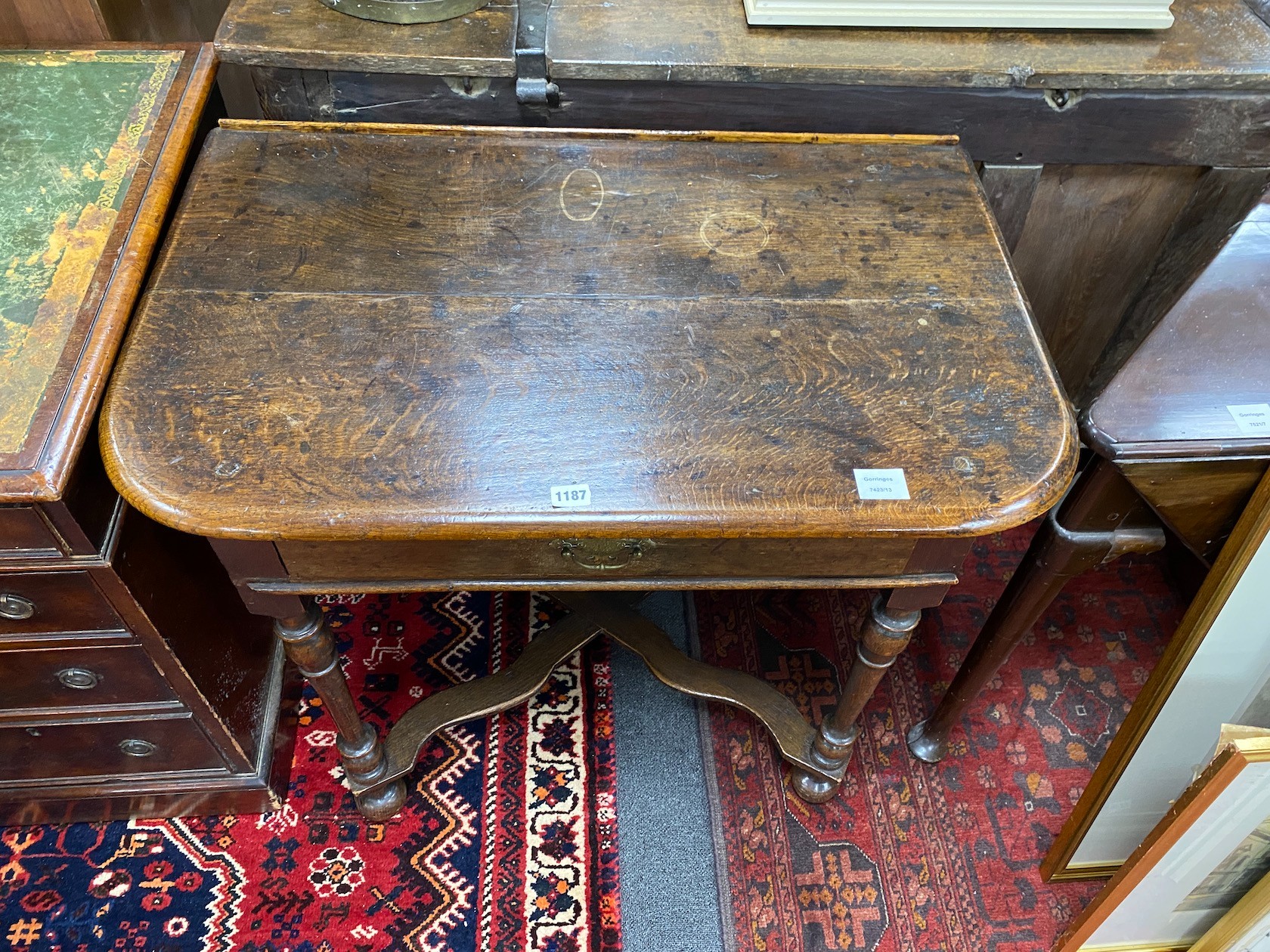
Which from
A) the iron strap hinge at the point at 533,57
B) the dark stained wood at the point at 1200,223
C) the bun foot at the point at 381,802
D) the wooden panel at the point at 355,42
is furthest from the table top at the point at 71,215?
the dark stained wood at the point at 1200,223

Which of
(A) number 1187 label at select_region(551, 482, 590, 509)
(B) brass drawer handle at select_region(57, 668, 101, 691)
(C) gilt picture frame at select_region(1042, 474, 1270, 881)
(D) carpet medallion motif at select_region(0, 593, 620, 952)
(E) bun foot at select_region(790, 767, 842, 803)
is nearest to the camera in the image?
(A) number 1187 label at select_region(551, 482, 590, 509)

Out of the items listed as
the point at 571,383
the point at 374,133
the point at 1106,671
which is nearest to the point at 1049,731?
the point at 1106,671

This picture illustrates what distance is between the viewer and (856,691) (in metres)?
1.38

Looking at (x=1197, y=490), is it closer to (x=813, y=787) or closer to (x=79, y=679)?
(x=813, y=787)

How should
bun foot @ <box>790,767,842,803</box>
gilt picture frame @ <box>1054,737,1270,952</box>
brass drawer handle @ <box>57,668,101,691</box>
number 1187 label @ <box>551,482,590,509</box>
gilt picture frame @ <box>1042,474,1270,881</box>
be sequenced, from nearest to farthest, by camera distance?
number 1187 label @ <box>551,482,590,509</box> < gilt picture frame @ <box>1054,737,1270,952</box> < gilt picture frame @ <box>1042,474,1270,881</box> < brass drawer handle @ <box>57,668,101,691</box> < bun foot @ <box>790,767,842,803</box>

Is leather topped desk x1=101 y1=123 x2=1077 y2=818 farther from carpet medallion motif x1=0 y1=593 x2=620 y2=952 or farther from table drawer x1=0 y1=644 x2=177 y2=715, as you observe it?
carpet medallion motif x1=0 y1=593 x2=620 y2=952

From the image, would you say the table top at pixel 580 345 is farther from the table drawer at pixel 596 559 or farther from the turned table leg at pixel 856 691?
the turned table leg at pixel 856 691

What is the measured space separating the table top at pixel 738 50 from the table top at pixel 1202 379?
32 centimetres

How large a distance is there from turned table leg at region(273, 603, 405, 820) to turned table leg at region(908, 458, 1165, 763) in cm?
95

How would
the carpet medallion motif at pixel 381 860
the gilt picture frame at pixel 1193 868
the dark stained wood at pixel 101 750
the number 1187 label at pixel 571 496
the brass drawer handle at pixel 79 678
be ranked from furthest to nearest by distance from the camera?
the carpet medallion motif at pixel 381 860, the dark stained wood at pixel 101 750, the brass drawer handle at pixel 79 678, the gilt picture frame at pixel 1193 868, the number 1187 label at pixel 571 496

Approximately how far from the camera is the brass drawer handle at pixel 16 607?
116cm

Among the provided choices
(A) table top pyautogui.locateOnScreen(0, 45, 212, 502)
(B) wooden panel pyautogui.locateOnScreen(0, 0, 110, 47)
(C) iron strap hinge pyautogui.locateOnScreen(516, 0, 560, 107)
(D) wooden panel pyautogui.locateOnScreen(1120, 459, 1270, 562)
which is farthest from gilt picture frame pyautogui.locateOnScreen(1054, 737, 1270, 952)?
(B) wooden panel pyautogui.locateOnScreen(0, 0, 110, 47)

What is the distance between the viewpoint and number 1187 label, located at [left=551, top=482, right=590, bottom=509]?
3.20 ft

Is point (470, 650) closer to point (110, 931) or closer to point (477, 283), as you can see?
point (110, 931)
